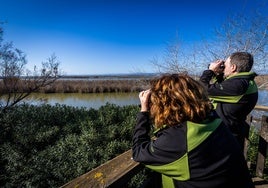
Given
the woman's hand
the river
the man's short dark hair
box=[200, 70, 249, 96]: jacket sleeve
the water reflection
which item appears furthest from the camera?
the water reflection

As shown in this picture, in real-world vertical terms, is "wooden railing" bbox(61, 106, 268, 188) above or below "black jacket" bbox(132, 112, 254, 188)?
below

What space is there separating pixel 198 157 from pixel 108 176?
0.56 metres

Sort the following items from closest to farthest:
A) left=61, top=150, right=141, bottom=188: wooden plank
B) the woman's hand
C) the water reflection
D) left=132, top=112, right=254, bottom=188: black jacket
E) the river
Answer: left=132, top=112, right=254, bottom=188: black jacket → left=61, top=150, right=141, bottom=188: wooden plank → the woman's hand → the river → the water reflection

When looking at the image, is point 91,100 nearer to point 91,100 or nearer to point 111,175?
point 91,100

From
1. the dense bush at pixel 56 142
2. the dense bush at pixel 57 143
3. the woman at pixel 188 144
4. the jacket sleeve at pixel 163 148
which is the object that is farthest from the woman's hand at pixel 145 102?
the dense bush at pixel 56 142

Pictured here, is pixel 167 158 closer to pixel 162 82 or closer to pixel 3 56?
pixel 162 82

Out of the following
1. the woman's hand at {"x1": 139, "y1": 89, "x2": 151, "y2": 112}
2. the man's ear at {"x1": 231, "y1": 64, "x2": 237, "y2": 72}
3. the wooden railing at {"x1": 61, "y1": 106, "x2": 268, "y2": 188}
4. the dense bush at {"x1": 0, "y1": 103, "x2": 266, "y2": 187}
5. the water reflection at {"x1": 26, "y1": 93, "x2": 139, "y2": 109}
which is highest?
the man's ear at {"x1": 231, "y1": 64, "x2": 237, "y2": 72}

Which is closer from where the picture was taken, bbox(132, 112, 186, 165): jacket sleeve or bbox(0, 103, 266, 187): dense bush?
bbox(132, 112, 186, 165): jacket sleeve

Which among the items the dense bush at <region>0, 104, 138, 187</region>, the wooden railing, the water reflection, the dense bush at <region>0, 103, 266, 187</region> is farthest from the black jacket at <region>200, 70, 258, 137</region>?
the water reflection

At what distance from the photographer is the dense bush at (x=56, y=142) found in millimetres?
3658

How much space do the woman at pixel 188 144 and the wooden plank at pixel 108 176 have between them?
180mm

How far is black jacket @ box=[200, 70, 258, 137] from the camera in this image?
2.36 meters

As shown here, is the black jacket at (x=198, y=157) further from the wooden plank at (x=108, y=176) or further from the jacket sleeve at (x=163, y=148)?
the wooden plank at (x=108, y=176)

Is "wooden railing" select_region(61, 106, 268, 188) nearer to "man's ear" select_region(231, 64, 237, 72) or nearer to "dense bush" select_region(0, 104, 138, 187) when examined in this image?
"man's ear" select_region(231, 64, 237, 72)
